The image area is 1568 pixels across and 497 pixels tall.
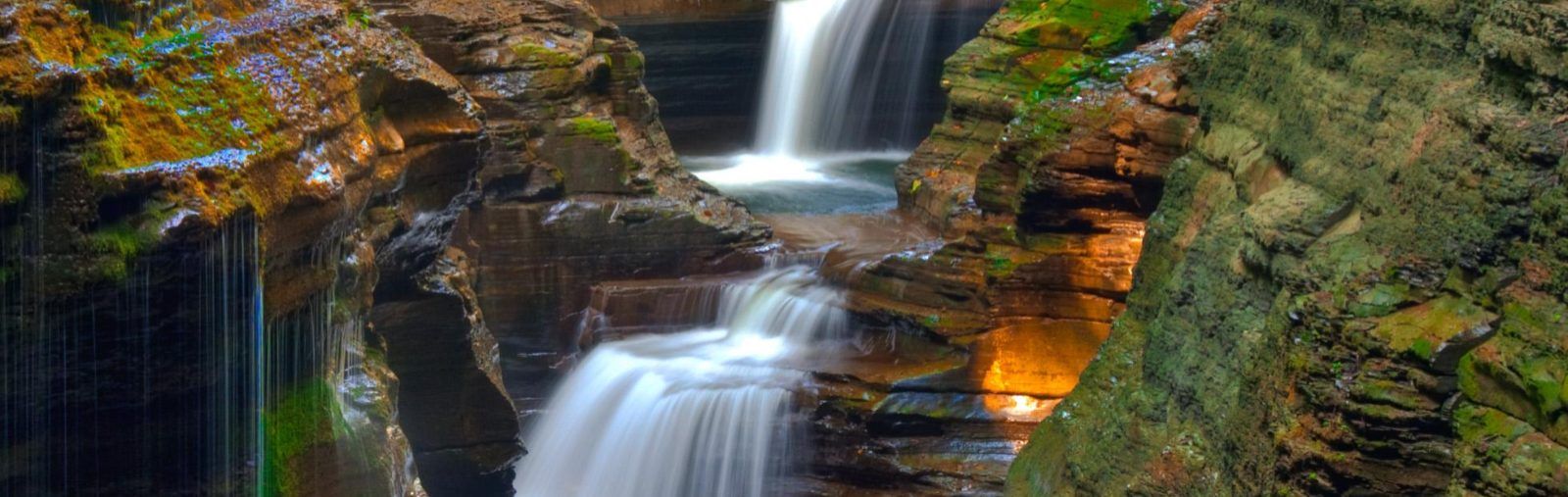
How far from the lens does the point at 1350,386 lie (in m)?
5.32

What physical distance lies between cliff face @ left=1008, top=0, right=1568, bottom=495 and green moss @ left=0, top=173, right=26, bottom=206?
449cm

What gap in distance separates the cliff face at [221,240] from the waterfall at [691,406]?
204cm

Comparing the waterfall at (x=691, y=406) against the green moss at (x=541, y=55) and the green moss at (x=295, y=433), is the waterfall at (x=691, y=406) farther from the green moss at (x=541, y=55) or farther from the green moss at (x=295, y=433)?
the green moss at (x=295, y=433)

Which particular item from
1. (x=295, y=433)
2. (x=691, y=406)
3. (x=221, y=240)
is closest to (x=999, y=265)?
(x=691, y=406)

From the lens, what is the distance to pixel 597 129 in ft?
45.9

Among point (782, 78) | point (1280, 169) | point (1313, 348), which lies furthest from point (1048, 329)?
point (782, 78)

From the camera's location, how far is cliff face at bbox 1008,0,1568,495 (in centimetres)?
477

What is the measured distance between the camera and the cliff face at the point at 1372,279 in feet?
15.6

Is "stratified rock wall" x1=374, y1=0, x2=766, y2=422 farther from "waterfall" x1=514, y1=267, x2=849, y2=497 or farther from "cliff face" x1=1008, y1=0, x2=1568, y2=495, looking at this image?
"cliff face" x1=1008, y1=0, x2=1568, y2=495

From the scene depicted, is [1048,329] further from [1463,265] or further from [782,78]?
[782,78]

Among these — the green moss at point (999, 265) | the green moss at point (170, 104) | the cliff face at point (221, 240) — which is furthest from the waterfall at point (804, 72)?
the green moss at point (170, 104)

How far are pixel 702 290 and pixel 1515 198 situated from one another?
922cm

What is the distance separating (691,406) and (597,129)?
3171 mm

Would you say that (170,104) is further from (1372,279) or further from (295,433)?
(1372,279)
